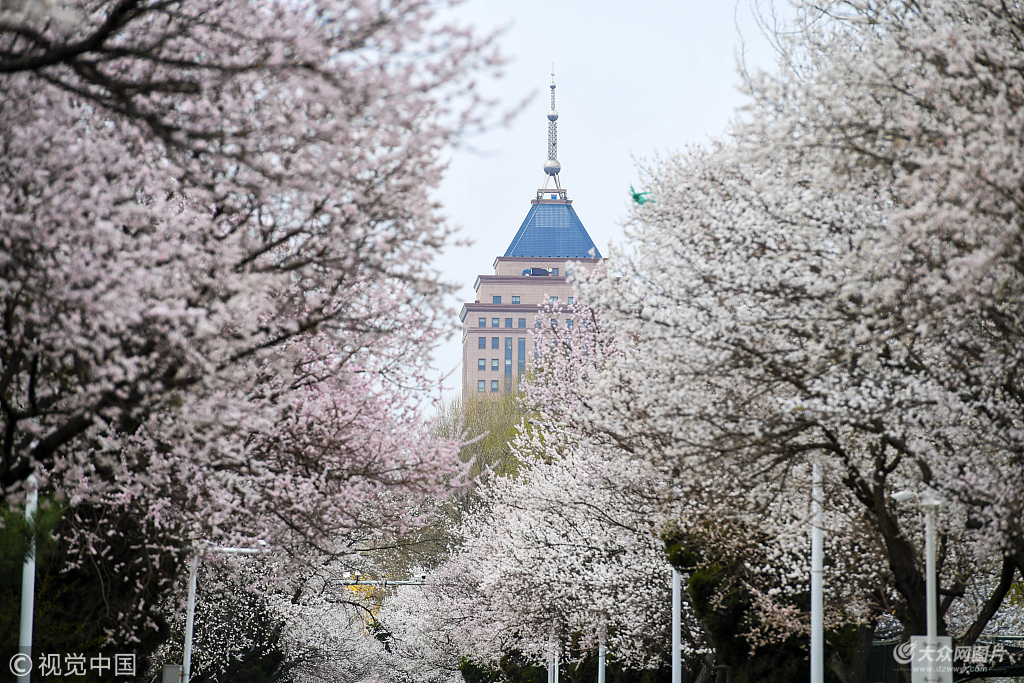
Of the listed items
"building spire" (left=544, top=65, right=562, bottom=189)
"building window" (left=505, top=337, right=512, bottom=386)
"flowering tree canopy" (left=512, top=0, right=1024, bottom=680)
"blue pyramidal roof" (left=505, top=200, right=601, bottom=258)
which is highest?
"building spire" (left=544, top=65, right=562, bottom=189)

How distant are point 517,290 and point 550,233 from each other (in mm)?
8567

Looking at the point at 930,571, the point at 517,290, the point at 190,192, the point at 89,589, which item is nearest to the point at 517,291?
the point at 517,290

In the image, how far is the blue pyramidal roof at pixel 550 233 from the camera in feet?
452

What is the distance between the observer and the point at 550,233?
138 meters

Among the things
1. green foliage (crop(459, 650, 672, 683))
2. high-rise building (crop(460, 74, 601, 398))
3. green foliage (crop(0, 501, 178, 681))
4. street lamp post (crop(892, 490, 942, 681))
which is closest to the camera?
street lamp post (crop(892, 490, 942, 681))

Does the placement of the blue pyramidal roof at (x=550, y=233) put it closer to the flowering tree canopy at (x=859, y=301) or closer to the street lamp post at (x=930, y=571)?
the flowering tree canopy at (x=859, y=301)

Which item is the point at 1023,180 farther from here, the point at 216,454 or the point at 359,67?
the point at 216,454

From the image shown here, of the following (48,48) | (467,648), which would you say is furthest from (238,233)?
(467,648)

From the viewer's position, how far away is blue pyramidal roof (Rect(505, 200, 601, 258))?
137625 millimetres

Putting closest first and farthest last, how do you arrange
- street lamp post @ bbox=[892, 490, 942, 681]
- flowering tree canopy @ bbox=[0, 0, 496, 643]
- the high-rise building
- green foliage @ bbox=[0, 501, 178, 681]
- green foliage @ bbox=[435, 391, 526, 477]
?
1. flowering tree canopy @ bbox=[0, 0, 496, 643]
2. street lamp post @ bbox=[892, 490, 942, 681]
3. green foliage @ bbox=[0, 501, 178, 681]
4. green foliage @ bbox=[435, 391, 526, 477]
5. the high-rise building

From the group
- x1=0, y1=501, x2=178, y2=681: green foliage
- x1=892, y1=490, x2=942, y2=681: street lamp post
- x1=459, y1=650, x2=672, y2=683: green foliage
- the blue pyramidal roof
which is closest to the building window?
the blue pyramidal roof

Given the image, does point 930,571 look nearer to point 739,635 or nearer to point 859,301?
point 859,301

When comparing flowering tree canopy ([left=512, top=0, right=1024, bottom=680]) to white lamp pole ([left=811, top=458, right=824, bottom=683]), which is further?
white lamp pole ([left=811, top=458, right=824, bottom=683])

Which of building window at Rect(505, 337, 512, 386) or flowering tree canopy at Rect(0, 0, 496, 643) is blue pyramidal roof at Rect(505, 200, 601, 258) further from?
flowering tree canopy at Rect(0, 0, 496, 643)
